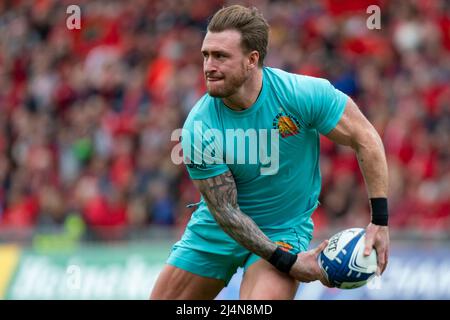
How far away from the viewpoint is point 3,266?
12617 mm

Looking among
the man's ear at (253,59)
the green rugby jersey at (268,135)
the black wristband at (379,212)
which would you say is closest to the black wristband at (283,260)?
the green rugby jersey at (268,135)

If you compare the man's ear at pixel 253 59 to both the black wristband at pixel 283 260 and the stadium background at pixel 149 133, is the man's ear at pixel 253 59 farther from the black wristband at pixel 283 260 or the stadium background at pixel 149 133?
the stadium background at pixel 149 133

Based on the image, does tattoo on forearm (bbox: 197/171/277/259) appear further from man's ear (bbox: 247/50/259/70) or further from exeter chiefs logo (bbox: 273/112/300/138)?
man's ear (bbox: 247/50/259/70)

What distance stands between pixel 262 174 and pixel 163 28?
385 inches

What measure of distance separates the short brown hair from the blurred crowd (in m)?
5.83

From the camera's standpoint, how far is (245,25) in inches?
266

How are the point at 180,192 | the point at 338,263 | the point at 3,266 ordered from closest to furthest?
the point at 338,263
the point at 3,266
the point at 180,192

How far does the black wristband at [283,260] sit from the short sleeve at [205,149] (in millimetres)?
622

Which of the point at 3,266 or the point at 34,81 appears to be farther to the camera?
the point at 34,81

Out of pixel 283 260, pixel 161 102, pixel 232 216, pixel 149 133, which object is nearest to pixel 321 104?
pixel 232 216

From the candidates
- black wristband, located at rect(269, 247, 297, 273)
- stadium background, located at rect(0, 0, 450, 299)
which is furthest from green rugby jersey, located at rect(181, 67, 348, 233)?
stadium background, located at rect(0, 0, 450, 299)

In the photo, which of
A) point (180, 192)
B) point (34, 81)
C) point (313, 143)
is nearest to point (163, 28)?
point (34, 81)

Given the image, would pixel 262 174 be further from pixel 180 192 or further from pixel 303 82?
pixel 180 192

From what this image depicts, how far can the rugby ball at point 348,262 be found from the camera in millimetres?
6656
